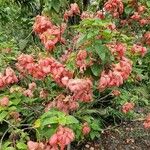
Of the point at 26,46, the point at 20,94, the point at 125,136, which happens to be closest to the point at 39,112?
the point at 20,94

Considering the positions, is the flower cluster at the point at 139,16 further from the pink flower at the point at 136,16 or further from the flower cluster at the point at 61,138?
the flower cluster at the point at 61,138

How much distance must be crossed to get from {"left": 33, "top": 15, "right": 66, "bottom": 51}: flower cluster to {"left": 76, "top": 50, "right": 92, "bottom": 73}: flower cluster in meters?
0.26

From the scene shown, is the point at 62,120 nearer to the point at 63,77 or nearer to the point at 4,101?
the point at 63,77

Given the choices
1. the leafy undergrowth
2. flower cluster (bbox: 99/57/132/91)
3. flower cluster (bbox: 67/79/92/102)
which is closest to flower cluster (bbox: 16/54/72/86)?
flower cluster (bbox: 67/79/92/102)

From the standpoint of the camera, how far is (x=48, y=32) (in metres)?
3.27

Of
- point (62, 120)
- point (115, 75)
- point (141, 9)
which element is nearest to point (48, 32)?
point (115, 75)

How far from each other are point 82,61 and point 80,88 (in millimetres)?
282

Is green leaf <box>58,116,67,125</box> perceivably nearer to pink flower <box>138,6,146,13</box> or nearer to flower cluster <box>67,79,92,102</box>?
flower cluster <box>67,79,92,102</box>

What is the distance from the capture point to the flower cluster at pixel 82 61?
3082mm

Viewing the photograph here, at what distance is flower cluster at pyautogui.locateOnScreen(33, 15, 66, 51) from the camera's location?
325 cm

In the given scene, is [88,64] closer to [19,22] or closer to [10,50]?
[10,50]

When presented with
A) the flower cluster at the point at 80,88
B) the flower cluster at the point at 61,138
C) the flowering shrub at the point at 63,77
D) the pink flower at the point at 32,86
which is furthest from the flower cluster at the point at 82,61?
the pink flower at the point at 32,86

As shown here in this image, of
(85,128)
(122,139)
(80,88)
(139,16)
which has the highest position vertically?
(139,16)

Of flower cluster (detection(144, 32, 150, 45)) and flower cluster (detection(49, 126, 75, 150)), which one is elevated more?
flower cluster (detection(144, 32, 150, 45))
